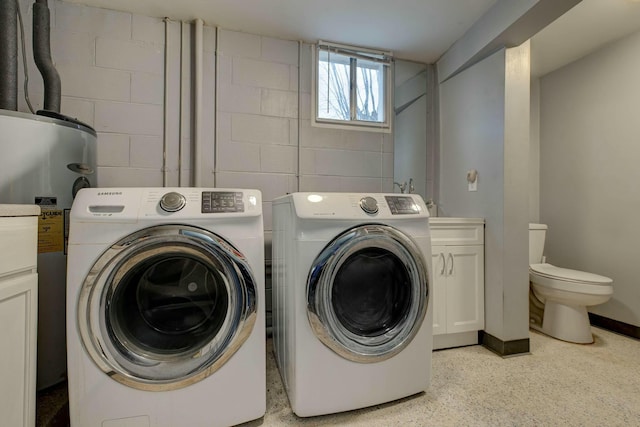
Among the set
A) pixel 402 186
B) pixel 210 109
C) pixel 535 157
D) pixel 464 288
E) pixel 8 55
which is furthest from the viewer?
pixel 535 157

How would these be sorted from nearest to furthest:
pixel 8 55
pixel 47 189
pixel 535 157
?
1. pixel 47 189
2. pixel 8 55
3. pixel 535 157

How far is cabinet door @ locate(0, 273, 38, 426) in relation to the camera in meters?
0.79

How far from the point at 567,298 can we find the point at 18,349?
2827mm

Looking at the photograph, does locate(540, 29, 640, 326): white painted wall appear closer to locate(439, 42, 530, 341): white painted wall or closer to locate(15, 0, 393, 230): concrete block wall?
locate(439, 42, 530, 341): white painted wall

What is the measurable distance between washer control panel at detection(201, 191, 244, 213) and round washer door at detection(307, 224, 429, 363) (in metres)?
0.40

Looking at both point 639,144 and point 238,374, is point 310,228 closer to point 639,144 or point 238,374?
point 238,374

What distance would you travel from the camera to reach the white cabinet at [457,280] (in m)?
1.86

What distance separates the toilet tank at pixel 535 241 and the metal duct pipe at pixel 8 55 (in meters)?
3.44

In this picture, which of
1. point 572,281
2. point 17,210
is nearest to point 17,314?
point 17,210

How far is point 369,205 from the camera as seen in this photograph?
1.28 metres

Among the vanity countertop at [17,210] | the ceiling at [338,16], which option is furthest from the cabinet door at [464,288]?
the vanity countertop at [17,210]

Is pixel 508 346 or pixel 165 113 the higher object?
pixel 165 113

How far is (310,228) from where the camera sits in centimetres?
121

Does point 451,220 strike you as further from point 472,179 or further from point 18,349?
point 18,349
